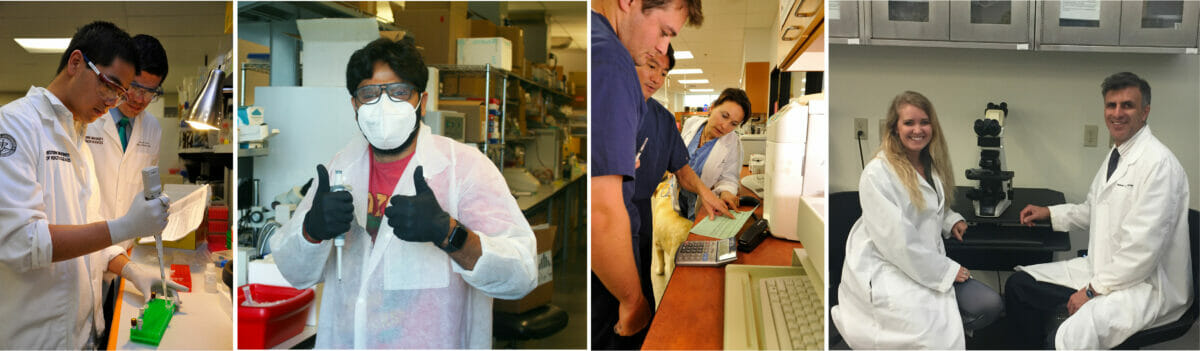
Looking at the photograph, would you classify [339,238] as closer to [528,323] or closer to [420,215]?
[420,215]

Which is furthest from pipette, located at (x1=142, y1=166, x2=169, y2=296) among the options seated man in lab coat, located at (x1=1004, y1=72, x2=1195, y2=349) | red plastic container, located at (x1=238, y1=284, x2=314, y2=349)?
seated man in lab coat, located at (x1=1004, y1=72, x2=1195, y2=349)

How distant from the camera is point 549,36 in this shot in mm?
2139

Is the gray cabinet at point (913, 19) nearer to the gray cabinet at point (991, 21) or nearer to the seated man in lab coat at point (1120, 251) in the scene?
the gray cabinet at point (991, 21)

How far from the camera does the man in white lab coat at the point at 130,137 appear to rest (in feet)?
7.34

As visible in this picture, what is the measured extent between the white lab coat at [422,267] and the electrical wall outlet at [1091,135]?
5.51ft

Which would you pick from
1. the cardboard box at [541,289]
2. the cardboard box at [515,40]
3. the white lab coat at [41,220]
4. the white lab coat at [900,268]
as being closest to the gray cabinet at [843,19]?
the white lab coat at [900,268]

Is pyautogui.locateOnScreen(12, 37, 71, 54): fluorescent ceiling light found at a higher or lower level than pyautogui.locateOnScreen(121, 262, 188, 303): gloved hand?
higher

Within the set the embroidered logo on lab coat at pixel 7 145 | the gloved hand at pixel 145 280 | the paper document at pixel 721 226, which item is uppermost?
the embroidered logo on lab coat at pixel 7 145

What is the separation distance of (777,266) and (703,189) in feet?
1.10

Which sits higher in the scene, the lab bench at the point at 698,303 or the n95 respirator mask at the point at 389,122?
the n95 respirator mask at the point at 389,122

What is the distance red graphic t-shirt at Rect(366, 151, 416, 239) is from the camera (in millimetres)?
2012

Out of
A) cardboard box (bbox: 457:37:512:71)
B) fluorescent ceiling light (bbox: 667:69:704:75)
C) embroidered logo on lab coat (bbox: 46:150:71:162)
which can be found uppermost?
cardboard box (bbox: 457:37:512:71)

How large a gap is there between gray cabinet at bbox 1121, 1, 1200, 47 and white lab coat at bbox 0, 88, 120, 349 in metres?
3.19

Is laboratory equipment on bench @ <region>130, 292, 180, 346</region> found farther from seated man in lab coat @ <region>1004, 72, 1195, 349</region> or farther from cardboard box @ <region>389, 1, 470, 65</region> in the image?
seated man in lab coat @ <region>1004, 72, 1195, 349</region>
